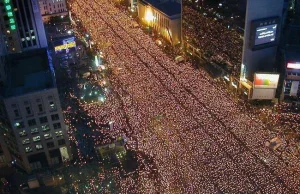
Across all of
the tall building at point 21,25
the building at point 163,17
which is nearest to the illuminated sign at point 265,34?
the building at point 163,17

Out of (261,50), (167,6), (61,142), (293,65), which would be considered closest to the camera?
(61,142)

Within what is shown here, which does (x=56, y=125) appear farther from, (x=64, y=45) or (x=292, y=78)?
(x=292, y=78)

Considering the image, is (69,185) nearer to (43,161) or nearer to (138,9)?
(43,161)

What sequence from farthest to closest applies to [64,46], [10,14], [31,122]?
[64,46] < [10,14] < [31,122]

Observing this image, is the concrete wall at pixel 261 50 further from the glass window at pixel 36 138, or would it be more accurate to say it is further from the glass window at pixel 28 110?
the glass window at pixel 28 110

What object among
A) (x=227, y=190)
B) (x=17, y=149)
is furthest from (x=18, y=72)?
(x=227, y=190)

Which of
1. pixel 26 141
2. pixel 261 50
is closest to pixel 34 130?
pixel 26 141
